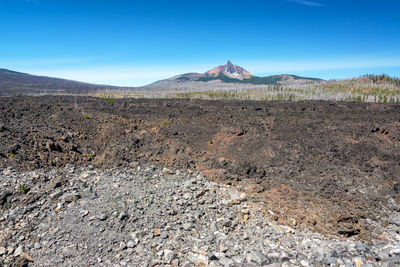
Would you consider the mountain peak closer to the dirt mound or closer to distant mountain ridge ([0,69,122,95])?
distant mountain ridge ([0,69,122,95])

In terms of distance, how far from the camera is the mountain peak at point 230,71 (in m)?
132

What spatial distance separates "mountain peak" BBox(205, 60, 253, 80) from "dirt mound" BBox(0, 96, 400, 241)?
396ft

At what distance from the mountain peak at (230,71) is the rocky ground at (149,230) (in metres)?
128

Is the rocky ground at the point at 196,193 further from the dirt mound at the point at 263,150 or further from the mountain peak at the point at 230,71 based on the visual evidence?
the mountain peak at the point at 230,71

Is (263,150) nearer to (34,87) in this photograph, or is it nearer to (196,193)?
(196,193)

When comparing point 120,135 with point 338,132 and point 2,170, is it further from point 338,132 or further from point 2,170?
point 338,132

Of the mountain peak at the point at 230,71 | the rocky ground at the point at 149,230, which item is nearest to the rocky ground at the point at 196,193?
the rocky ground at the point at 149,230

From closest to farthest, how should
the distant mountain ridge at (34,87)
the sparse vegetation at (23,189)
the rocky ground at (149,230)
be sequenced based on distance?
the rocky ground at (149,230)
the sparse vegetation at (23,189)
the distant mountain ridge at (34,87)

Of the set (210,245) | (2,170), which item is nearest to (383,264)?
(210,245)

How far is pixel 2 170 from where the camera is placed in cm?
773

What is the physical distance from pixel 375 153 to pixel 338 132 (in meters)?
2.02

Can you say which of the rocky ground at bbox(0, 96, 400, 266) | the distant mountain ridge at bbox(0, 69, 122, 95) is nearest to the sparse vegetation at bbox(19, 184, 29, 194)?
the rocky ground at bbox(0, 96, 400, 266)

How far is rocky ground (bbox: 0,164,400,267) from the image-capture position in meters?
5.28

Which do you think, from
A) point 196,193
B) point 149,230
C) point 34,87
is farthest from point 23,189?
Result: point 34,87
